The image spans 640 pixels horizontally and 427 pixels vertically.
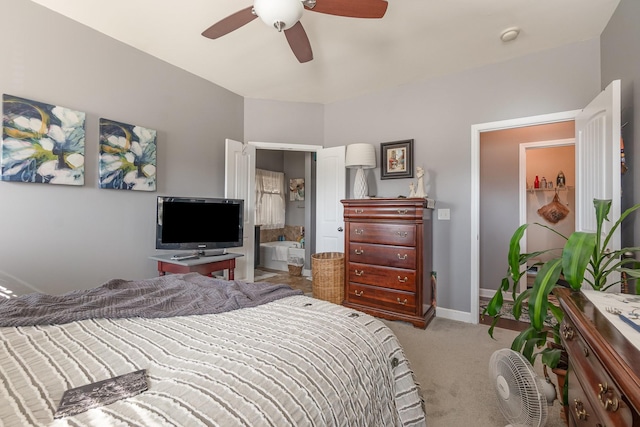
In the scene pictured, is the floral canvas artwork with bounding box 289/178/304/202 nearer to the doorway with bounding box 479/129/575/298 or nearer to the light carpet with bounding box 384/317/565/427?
the doorway with bounding box 479/129/575/298

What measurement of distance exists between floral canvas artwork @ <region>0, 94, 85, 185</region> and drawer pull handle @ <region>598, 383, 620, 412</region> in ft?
10.8

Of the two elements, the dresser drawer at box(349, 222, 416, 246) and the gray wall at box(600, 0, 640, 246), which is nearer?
the gray wall at box(600, 0, 640, 246)

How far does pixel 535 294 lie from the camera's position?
4.30 ft

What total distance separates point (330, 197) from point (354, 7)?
8.01 feet

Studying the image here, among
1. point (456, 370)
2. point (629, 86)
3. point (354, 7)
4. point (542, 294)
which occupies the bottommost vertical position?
point (456, 370)

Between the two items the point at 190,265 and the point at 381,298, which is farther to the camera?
the point at 381,298

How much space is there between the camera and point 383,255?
2.94m

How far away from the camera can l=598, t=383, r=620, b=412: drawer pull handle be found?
707 millimetres

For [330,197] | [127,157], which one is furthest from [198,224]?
[330,197]

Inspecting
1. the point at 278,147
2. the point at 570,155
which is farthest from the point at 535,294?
the point at 570,155

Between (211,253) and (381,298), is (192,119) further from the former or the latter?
(381,298)

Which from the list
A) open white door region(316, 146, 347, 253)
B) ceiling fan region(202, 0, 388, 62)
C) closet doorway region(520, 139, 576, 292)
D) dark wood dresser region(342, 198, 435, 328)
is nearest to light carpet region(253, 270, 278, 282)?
open white door region(316, 146, 347, 253)

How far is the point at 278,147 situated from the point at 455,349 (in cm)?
308

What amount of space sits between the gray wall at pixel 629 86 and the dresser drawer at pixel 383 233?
1.48m
